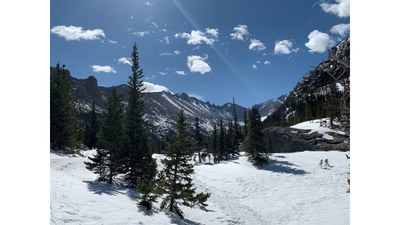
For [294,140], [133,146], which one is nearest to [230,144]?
[294,140]

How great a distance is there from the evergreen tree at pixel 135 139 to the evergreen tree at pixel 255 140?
9.92 metres

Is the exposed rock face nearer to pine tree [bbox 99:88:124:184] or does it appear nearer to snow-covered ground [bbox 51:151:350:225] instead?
snow-covered ground [bbox 51:151:350:225]

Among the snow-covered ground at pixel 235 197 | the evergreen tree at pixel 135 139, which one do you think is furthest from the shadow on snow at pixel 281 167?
the evergreen tree at pixel 135 139

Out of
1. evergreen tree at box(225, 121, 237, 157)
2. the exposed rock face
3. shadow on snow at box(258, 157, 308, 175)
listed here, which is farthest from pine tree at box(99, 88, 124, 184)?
evergreen tree at box(225, 121, 237, 157)

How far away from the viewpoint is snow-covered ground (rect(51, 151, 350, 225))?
958 centimetres

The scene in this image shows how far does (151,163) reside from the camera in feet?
51.7

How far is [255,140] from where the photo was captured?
990 inches

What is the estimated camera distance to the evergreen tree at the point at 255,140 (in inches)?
980

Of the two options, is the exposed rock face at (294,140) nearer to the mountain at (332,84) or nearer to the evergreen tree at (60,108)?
the mountain at (332,84)

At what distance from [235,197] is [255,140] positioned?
889cm
